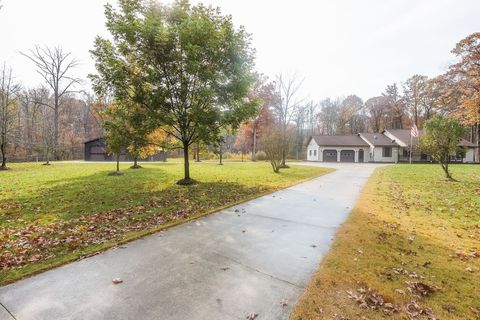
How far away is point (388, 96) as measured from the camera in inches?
2015

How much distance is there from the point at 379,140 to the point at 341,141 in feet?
20.0

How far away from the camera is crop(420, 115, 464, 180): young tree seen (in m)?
13.2

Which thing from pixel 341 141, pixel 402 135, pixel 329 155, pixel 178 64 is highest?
pixel 178 64

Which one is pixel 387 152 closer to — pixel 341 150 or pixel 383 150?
pixel 383 150

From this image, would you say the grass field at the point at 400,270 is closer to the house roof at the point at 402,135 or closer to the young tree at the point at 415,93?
the house roof at the point at 402,135

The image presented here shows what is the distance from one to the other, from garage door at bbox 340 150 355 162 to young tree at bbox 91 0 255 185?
35.8 metres

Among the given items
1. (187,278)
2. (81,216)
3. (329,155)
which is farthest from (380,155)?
(187,278)

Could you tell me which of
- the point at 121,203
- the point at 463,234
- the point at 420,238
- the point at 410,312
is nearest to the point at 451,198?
the point at 463,234

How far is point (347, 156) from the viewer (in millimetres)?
42781

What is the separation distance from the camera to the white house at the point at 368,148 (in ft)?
129

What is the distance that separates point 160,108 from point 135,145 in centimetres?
242

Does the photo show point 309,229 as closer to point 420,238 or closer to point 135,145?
point 420,238

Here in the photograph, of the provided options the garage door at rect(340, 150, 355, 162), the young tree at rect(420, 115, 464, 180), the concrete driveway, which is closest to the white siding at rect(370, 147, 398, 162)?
the garage door at rect(340, 150, 355, 162)

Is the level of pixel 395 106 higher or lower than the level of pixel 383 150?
higher
